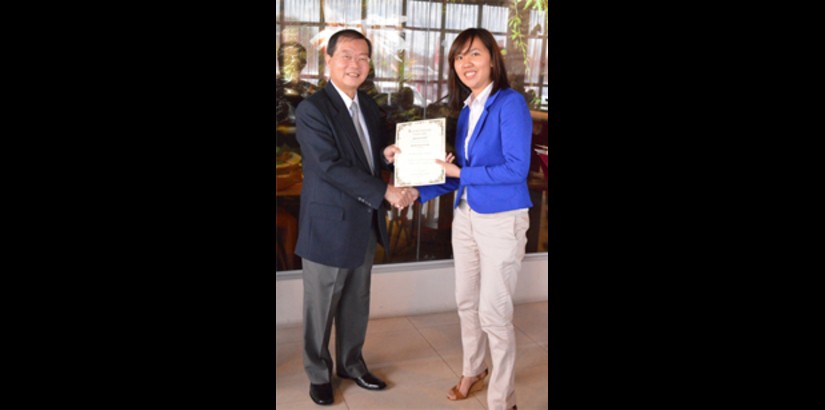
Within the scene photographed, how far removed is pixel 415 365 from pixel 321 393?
620 mm

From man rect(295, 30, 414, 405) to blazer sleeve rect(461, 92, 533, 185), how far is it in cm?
50

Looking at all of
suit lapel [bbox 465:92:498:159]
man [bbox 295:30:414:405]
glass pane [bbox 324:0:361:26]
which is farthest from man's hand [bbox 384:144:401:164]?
glass pane [bbox 324:0:361:26]

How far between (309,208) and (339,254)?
0.26 meters

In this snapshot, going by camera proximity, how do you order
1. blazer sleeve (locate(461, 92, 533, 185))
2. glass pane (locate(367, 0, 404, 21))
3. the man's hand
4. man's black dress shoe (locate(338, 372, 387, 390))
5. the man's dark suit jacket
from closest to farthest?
1. blazer sleeve (locate(461, 92, 533, 185))
2. the man's dark suit jacket
3. the man's hand
4. man's black dress shoe (locate(338, 372, 387, 390))
5. glass pane (locate(367, 0, 404, 21))

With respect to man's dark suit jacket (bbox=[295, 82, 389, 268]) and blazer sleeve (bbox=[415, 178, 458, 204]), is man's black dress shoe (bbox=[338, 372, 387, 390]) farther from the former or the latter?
blazer sleeve (bbox=[415, 178, 458, 204])

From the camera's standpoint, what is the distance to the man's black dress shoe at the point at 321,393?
111 inches

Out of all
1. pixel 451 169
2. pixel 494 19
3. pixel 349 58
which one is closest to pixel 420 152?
pixel 451 169

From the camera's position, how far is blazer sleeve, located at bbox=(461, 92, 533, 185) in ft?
7.89

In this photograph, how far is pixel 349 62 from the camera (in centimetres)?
267

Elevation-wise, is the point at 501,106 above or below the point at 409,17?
below
